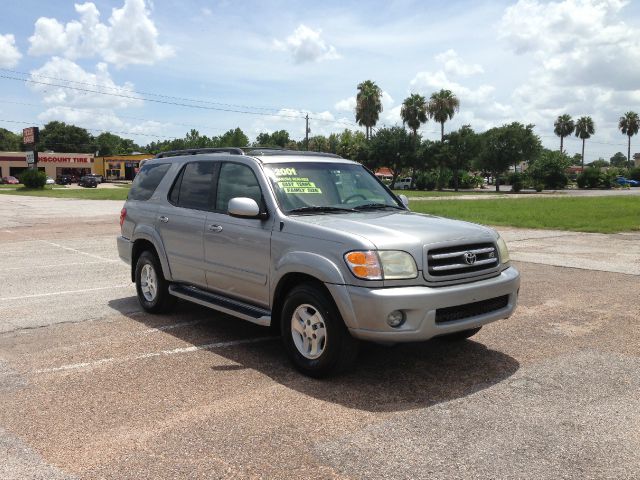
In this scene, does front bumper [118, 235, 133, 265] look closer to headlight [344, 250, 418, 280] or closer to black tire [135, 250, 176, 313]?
black tire [135, 250, 176, 313]

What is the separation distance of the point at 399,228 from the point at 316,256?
71 cm

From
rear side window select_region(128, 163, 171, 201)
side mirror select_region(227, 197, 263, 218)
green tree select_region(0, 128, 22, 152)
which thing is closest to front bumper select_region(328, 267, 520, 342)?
side mirror select_region(227, 197, 263, 218)

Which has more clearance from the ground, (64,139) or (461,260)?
(64,139)

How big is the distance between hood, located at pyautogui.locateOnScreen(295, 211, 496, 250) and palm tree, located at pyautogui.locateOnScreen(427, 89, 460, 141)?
73201 mm

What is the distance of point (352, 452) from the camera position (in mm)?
3480

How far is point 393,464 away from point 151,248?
4533 millimetres

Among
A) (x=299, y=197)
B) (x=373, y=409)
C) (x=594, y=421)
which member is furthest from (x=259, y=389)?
(x=594, y=421)

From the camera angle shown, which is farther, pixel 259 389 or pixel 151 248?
pixel 151 248

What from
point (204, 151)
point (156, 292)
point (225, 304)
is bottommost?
point (156, 292)

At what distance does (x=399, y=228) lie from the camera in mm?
4664

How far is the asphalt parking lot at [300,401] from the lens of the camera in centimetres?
336

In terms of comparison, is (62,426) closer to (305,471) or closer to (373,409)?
(305,471)

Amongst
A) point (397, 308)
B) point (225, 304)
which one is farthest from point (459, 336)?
point (225, 304)

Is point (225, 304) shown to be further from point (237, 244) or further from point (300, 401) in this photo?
point (300, 401)
